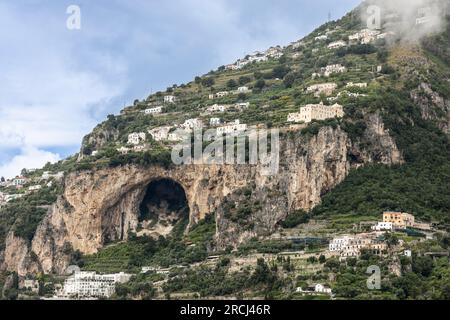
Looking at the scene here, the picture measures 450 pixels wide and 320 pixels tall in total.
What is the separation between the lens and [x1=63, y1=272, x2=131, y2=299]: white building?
291 ft

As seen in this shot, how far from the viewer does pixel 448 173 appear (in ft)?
314

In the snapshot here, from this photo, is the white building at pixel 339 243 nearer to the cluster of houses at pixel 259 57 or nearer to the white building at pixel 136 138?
the white building at pixel 136 138

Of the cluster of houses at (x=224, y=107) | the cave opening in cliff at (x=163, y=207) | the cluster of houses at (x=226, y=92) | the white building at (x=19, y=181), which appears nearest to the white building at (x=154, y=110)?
the cluster of houses at (x=226, y=92)

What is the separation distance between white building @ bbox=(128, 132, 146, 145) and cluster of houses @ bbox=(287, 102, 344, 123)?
1875cm

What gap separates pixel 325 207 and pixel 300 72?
112 ft

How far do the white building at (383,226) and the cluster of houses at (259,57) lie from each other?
56.0 m

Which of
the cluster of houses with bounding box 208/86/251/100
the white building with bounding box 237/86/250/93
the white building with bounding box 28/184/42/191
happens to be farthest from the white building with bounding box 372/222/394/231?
the white building with bounding box 28/184/42/191

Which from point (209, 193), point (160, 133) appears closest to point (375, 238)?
point (209, 193)

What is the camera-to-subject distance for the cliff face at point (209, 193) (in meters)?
91.3

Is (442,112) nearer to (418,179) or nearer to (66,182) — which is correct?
(418,179)

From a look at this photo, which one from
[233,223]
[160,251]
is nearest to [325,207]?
[233,223]

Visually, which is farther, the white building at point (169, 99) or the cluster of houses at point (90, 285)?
the white building at point (169, 99)

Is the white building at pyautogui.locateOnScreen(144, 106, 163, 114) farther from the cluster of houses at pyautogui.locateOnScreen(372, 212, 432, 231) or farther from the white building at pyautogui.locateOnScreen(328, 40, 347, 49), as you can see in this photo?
the cluster of houses at pyautogui.locateOnScreen(372, 212, 432, 231)

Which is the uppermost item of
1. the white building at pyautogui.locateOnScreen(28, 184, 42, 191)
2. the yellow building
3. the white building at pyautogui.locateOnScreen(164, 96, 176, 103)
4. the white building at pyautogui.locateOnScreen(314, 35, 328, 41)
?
the white building at pyautogui.locateOnScreen(314, 35, 328, 41)
